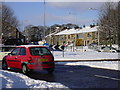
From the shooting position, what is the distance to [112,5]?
1686 inches

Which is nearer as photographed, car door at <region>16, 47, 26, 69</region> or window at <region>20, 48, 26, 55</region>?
car door at <region>16, 47, 26, 69</region>

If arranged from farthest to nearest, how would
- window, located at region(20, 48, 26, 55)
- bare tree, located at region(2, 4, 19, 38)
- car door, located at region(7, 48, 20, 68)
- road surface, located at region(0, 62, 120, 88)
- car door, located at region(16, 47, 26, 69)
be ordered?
bare tree, located at region(2, 4, 19, 38) → car door, located at region(7, 48, 20, 68) → window, located at region(20, 48, 26, 55) → car door, located at region(16, 47, 26, 69) → road surface, located at region(0, 62, 120, 88)

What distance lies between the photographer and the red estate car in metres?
11.9

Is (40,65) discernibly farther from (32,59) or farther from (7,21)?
(7,21)

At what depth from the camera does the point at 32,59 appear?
1183 centimetres

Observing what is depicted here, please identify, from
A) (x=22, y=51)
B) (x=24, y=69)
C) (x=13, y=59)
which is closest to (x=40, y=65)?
(x=24, y=69)

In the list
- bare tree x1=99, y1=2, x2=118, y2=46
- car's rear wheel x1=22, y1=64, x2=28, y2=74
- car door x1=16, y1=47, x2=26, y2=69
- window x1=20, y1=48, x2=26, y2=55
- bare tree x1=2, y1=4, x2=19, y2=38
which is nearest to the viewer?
car's rear wheel x1=22, y1=64, x2=28, y2=74

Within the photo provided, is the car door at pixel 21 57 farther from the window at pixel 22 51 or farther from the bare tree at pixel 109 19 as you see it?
the bare tree at pixel 109 19

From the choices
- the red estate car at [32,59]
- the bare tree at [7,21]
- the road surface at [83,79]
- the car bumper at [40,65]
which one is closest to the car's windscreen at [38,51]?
the red estate car at [32,59]

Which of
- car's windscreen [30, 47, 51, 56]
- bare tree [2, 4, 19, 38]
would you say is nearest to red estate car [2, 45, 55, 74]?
car's windscreen [30, 47, 51, 56]

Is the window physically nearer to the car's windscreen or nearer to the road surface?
the car's windscreen

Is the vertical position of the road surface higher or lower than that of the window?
lower

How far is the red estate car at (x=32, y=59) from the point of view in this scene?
11.9 m

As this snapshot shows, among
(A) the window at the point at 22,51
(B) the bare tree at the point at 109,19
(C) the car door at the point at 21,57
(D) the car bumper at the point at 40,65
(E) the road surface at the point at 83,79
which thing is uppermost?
(B) the bare tree at the point at 109,19
